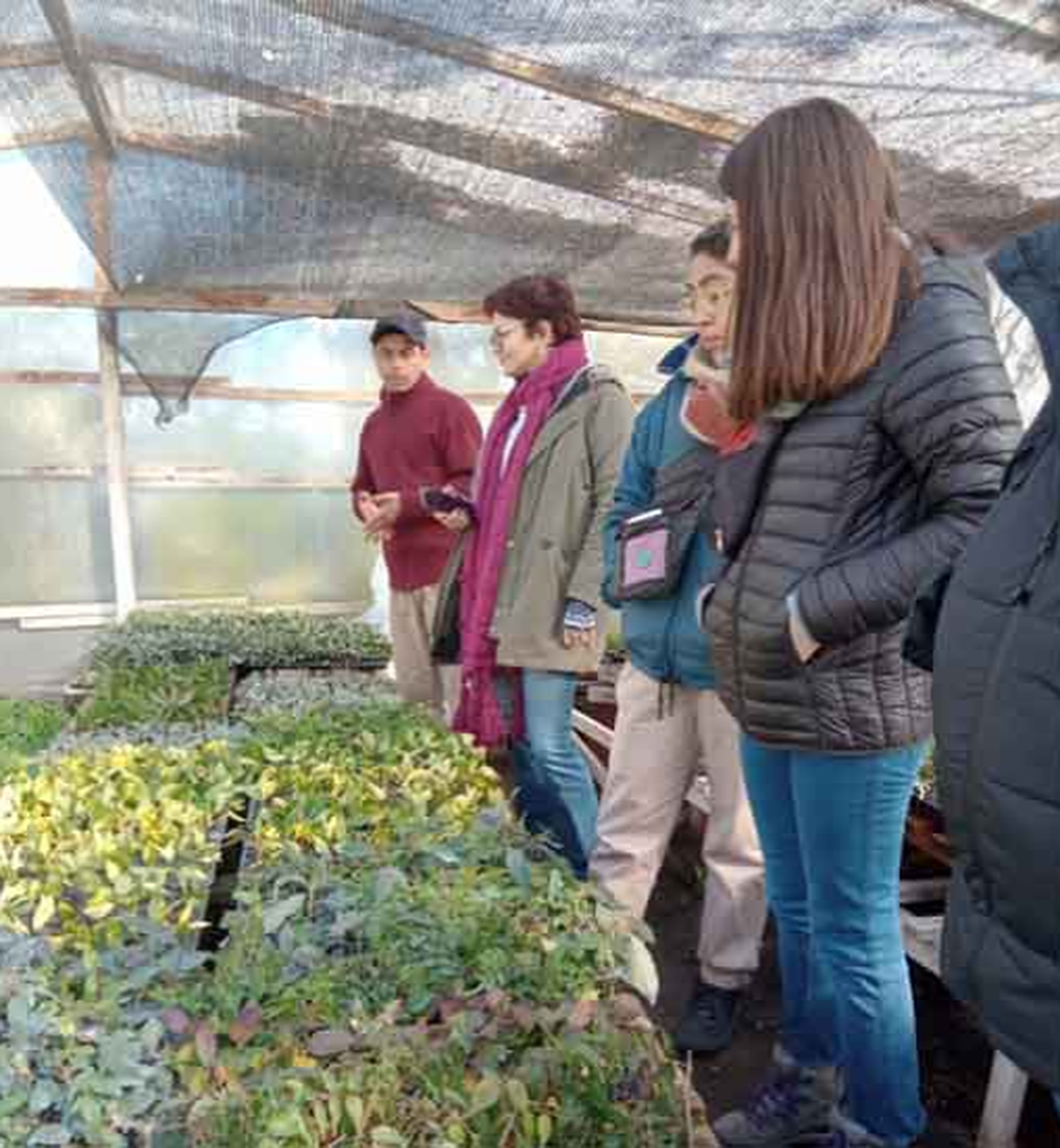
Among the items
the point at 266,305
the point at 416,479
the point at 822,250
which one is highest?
the point at 266,305

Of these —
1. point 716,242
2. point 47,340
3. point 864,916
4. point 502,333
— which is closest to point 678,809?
point 864,916

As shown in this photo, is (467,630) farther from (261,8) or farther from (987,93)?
(987,93)

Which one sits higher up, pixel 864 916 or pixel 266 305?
pixel 266 305

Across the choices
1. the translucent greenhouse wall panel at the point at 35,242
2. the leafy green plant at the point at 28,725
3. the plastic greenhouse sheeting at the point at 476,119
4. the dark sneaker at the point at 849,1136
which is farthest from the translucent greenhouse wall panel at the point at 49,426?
the dark sneaker at the point at 849,1136

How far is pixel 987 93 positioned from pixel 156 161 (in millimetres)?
2906

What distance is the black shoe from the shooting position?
2211 millimetres

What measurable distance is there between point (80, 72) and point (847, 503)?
10.2ft

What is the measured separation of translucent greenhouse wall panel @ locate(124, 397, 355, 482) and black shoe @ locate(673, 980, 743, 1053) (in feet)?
16.0

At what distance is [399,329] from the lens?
3.34m

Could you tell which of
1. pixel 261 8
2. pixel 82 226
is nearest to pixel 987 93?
pixel 261 8

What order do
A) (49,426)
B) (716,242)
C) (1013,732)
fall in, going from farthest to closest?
(49,426), (716,242), (1013,732)

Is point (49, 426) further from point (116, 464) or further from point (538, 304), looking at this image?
Result: point (538, 304)

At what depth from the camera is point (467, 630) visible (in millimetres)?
2748

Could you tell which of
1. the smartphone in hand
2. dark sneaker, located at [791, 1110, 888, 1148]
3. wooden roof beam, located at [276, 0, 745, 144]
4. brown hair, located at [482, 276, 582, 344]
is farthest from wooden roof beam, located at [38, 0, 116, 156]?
dark sneaker, located at [791, 1110, 888, 1148]
